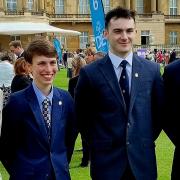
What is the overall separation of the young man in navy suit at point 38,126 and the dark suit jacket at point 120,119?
12.3 inches

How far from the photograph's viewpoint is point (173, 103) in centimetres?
552

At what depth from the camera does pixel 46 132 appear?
514 cm

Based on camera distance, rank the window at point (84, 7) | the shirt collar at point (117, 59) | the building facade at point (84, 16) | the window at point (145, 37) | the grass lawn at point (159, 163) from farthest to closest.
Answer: the window at point (145, 37), the window at point (84, 7), the building facade at point (84, 16), the grass lawn at point (159, 163), the shirt collar at point (117, 59)

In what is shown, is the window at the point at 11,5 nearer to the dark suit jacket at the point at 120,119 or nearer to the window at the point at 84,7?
the window at the point at 84,7

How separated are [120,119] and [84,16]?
6650 cm

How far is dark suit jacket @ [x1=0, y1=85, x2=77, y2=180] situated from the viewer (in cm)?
511

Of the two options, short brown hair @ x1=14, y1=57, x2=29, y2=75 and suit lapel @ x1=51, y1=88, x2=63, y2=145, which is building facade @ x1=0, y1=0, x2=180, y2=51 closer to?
short brown hair @ x1=14, y1=57, x2=29, y2=75

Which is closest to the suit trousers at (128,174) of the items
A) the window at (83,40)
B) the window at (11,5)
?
the window at (11,5)

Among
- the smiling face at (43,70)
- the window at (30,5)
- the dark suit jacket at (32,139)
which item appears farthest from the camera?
the window at (30,5)

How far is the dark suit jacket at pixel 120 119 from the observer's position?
522cm

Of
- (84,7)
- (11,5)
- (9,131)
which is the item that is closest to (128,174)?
(9,131)

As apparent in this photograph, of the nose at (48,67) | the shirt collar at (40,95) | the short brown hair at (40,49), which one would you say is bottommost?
the shirt collar at (40,95)

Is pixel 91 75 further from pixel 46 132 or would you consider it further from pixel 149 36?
pixel 149 36

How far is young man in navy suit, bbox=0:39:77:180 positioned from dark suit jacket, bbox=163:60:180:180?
1.09 metres
